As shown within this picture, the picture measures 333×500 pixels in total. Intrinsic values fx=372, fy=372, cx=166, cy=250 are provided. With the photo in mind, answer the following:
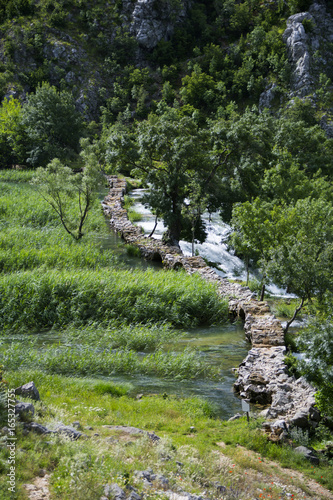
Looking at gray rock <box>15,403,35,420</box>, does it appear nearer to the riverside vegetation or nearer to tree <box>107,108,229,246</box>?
the riverside vegetation

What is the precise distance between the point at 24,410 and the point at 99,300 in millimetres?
9315

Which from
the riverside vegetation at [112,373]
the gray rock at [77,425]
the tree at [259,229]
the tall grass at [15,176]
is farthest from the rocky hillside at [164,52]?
the gray rock at [77,425]

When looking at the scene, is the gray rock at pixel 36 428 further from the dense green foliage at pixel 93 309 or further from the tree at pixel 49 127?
the tree at pixel 49 127

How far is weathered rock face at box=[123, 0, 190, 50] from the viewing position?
84.1 m

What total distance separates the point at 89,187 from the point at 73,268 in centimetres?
615

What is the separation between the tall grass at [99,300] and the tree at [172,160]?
9101 mm

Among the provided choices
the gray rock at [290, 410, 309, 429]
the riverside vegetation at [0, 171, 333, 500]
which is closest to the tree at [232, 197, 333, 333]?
the riverside vegetation at [0, 171, 333, 500]

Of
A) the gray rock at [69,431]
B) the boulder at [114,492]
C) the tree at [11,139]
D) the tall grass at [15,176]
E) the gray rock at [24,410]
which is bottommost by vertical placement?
the gray rock at [69,431]

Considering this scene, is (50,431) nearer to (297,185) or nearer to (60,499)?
(60,499)

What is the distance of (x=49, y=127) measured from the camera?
1987 inches

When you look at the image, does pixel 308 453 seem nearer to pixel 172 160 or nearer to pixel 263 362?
pixel 263 362

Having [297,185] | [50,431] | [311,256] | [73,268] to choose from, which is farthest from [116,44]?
[50,431]

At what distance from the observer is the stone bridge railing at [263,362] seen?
30.1 ft

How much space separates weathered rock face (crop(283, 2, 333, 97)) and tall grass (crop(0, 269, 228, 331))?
204 ft
